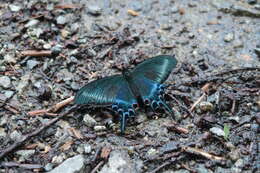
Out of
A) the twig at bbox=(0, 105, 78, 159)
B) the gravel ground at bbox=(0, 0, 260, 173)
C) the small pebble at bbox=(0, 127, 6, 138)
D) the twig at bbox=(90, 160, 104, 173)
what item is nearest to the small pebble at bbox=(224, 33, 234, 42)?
the gravel ground at bbox=(0, 0, 260, 173)

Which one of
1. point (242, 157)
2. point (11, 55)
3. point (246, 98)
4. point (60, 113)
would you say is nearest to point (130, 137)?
point (60, 113)

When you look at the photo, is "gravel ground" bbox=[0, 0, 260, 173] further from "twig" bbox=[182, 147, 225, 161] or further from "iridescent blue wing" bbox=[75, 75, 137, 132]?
"iridescent blue wing" bbox=[75, 75, 137, 132]

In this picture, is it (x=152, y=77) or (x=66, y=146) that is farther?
(x=152, y=77)

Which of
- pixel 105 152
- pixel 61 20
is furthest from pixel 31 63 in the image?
pixel 105 152

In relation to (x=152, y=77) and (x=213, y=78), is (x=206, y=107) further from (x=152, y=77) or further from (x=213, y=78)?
(x=152, y=77)

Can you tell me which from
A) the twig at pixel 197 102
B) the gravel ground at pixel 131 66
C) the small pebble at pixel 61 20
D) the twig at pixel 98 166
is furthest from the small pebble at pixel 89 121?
the small pebble at pixel 61 20

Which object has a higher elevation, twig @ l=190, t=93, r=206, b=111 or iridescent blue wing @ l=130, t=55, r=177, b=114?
iridescent blue wing @ l=130, t=55, r=177, b=114
